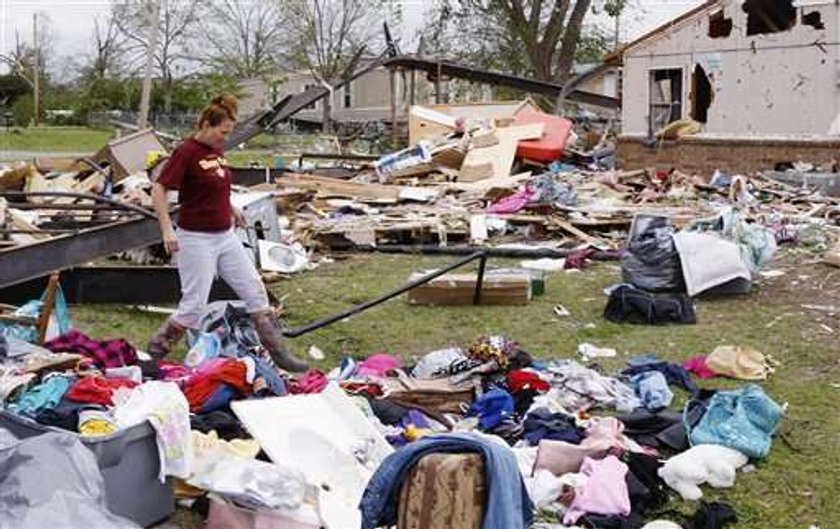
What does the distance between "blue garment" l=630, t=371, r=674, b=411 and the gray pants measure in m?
2.46

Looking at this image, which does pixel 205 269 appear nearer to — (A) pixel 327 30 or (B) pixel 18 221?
(B) pixel 18 221

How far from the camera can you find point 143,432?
4.36 m

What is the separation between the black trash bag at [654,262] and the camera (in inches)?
389

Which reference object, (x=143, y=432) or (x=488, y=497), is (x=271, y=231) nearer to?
(x=143, y=432)

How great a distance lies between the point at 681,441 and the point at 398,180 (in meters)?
13.1

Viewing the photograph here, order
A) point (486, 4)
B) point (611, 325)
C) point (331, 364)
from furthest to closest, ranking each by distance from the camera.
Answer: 1. point (486, 4)
2. point (611, 325)
3. point (331, 364)

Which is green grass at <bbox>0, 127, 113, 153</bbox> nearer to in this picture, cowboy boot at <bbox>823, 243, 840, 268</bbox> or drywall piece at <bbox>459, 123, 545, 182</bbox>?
drywall piece at <bbox>459, 123, 545, 182</bbox>

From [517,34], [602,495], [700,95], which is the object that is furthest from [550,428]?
[517,34]

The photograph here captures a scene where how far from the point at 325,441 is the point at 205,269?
2151mm

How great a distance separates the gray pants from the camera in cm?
678

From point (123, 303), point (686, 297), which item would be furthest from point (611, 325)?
point (123, 303)

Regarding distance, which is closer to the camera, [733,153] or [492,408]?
[492,408]

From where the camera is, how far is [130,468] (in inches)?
170

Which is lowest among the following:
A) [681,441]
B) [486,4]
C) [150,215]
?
[681,441]
